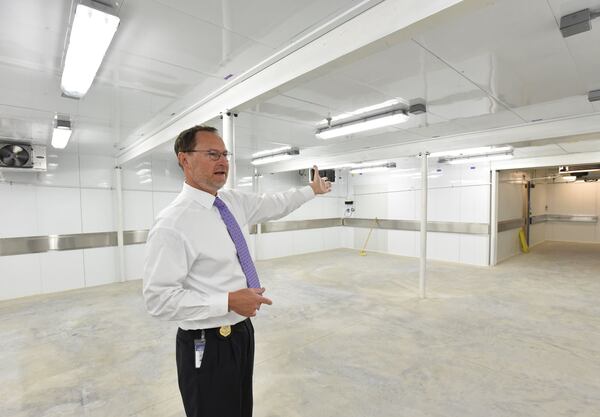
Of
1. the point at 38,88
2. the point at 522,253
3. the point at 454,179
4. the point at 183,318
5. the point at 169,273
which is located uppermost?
the point at 38,88

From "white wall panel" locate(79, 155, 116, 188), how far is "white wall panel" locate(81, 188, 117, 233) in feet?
0.41

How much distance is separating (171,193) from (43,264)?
8.54ft

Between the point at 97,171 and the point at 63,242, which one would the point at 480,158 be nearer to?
the point at 97,171

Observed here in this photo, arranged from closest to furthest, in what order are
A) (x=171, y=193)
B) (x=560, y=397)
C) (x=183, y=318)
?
(x=183, y=318), (x=560, y=397), (x=171, y=193)

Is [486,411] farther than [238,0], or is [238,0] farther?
[486,411]

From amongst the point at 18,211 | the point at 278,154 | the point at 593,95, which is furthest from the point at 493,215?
the point at 18,211

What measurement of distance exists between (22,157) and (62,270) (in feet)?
6.80

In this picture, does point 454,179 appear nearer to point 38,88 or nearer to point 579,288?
point 579,288

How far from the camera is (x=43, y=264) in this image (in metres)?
5.45

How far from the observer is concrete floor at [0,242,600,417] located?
231 cm

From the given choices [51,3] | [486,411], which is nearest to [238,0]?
[51,3]

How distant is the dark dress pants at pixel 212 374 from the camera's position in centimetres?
120

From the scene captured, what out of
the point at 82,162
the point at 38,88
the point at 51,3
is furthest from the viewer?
the point at 82,162

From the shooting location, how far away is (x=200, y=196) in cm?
128
